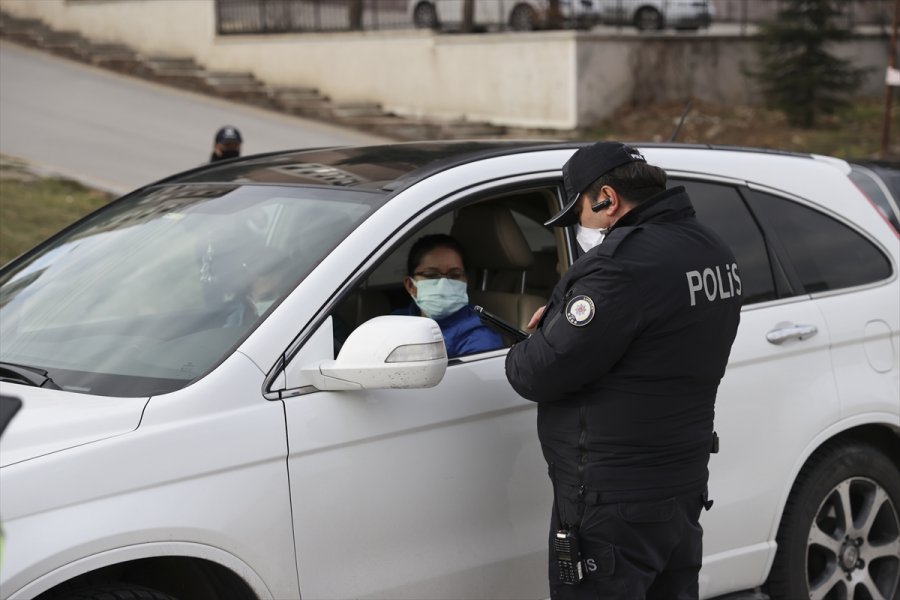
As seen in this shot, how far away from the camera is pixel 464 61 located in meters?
20.3

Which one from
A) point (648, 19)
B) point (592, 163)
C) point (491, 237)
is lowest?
point (491, 237)

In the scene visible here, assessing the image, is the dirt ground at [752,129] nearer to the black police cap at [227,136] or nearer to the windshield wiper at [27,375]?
the black police cap at [227,136]

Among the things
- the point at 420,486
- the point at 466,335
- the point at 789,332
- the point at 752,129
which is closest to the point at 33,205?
the point at 466,335

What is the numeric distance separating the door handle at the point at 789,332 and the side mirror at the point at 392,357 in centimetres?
142

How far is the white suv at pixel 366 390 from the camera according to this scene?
278 centimetres

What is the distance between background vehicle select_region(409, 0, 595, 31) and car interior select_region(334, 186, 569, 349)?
16682 mm

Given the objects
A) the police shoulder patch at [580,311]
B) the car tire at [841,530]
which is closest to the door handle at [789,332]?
the car tire at [841,530]

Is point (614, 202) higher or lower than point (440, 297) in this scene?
higher

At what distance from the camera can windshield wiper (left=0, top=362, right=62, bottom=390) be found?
3055 mm

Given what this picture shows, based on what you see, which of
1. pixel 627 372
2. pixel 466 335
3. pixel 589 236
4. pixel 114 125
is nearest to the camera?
pixel 627 372

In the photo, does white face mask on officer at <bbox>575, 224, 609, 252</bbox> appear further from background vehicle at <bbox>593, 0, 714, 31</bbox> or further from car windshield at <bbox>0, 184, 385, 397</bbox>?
background vehicle at <bbox>593, 0, 714, 31</bbox>

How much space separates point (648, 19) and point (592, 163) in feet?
65.5

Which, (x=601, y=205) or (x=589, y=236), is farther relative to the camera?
(x=589, y=236)

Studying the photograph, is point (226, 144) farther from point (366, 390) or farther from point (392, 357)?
point (392, 357)
